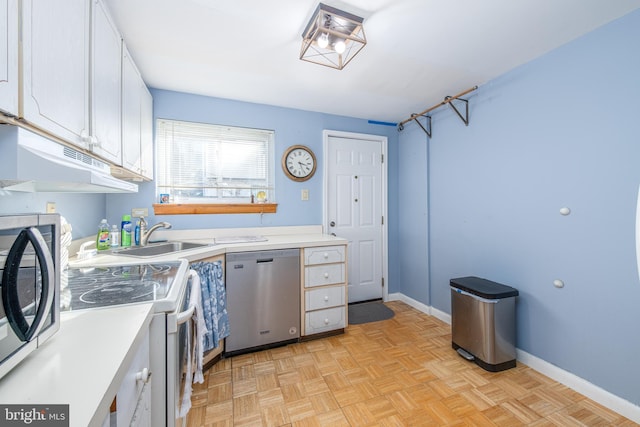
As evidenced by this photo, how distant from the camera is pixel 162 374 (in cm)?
97

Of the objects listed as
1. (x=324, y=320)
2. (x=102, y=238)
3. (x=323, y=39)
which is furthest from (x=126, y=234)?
(x=323, y=39)

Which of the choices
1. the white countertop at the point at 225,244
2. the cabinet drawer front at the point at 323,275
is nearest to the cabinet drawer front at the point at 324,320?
the cabinet drawer front at the point at 323,275

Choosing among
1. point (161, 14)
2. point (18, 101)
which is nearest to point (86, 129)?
point (18, 101)

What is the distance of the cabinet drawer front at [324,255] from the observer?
230 cm

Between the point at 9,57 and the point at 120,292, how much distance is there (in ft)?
2.66

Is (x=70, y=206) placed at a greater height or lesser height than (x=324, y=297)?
greater

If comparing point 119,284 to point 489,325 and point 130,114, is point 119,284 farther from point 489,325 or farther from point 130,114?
point 489,325

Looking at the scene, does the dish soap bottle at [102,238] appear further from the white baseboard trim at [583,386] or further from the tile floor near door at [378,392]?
the white baseboard trim at [583,386]

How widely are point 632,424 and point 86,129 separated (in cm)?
307

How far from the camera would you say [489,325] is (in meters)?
1.88

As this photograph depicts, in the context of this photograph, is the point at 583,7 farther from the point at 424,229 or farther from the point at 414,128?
the point at 424,229

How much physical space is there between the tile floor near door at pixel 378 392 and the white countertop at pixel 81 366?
3.45ft

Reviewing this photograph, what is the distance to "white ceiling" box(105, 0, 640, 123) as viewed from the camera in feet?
4.61

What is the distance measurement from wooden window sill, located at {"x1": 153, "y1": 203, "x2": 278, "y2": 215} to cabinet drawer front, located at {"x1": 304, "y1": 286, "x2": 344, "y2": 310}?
952 millimetres
